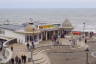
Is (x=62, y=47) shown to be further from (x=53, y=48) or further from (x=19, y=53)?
(x=19, y=53)

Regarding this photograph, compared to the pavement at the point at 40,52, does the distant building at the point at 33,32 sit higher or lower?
higher

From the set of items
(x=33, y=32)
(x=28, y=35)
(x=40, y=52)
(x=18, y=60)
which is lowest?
(x=18, y=60)

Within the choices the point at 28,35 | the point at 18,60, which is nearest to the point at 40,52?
the point at 28,35

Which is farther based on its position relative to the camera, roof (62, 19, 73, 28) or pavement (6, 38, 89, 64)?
roof (62, 19, 73, 28)

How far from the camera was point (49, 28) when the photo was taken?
34.5 metres

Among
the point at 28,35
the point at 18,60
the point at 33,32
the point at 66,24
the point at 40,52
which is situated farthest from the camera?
the point at 66,24

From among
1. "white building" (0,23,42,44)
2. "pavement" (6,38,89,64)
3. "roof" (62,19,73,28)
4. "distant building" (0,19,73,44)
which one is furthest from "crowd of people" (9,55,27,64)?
"roof" (62,19,73,28)

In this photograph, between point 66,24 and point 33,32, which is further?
point 66,24

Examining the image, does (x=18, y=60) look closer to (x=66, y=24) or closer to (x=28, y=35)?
(x=28, y=35)

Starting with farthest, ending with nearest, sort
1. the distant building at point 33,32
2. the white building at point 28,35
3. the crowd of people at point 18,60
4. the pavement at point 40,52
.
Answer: the distant building at point 33,32 → the white building at point 28,35 → the pavement at point 40,52 → the crowd of people at point 18,60

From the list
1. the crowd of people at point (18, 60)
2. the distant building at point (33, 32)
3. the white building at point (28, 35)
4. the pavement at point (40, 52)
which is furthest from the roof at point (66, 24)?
the crowd of people at point (18, 60)

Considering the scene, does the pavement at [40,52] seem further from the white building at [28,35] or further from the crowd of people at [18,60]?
the white building at [28,35]

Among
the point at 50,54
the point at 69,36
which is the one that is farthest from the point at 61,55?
the point at 69,36

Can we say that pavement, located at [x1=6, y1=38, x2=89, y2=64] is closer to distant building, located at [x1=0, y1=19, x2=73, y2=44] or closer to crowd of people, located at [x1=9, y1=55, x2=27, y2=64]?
crowd of people, located at [x1=9, y1=55, x2=27, y2=64]
